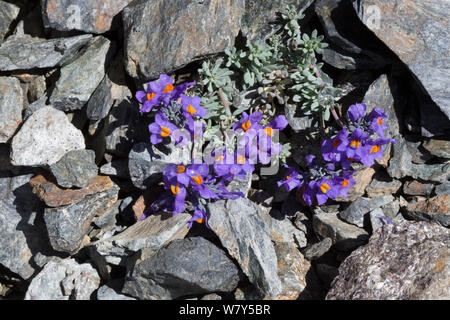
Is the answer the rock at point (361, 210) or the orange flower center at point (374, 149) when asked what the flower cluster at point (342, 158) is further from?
the rock at point (361, 210)

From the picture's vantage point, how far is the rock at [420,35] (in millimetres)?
5301

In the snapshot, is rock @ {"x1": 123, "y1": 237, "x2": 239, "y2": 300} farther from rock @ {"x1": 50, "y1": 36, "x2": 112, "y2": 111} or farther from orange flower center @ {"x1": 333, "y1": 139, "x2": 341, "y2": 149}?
rock @ {"x1": 50, "y1": 36, "x2": 112, "y2": 111}

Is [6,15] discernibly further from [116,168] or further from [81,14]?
[116,168]

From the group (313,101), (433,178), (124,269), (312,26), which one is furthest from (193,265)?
(312,26)

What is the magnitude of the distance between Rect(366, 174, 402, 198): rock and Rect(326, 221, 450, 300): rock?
0.75m

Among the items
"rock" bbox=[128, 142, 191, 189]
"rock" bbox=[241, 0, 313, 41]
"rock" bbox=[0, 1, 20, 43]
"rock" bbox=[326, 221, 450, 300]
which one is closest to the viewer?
"rock" bbox=[326, 221, 450, 300]

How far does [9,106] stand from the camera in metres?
6.21

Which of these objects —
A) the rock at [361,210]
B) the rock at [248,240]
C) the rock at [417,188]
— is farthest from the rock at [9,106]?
the rock at [417,188]

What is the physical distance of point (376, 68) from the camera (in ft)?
19.1

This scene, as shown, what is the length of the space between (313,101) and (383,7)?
1.25m

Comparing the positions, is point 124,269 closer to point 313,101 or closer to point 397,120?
point 313,101

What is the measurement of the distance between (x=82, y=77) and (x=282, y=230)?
3.02 meters

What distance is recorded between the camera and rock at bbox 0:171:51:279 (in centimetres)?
619

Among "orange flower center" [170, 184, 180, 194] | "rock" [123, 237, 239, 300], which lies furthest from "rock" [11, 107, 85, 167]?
"rock" [123, 237, 239, 300]
